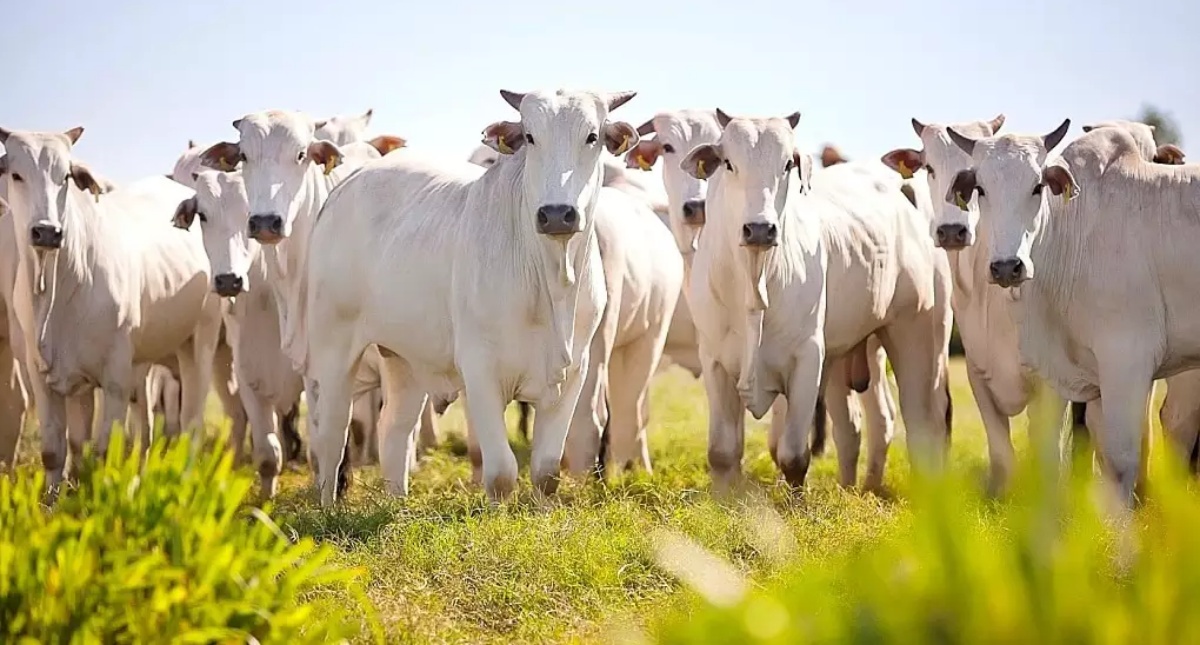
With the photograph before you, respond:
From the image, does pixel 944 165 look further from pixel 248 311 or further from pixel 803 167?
pixel 248 311

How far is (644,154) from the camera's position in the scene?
31.8ft

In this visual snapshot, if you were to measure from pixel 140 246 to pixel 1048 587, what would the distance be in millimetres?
8321

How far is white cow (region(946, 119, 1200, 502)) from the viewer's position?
7.49 meters

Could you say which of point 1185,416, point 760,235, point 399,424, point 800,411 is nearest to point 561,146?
point 760,235

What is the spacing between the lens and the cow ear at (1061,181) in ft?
24.6

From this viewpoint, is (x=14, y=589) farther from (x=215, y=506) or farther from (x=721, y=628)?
(x=721, y=628)

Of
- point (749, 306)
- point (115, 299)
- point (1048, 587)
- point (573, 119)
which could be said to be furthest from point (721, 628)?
point (115, 299)

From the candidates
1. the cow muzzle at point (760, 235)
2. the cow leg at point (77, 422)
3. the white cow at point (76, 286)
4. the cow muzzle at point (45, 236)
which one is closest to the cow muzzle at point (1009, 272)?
the cow muzzle at point (760, 235)

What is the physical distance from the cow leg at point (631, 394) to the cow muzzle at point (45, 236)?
11.8 ft

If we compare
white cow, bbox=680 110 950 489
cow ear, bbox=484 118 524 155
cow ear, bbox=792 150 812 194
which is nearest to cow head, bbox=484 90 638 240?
cow ear, bbox=484 118 524 155

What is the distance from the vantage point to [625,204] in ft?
31.7

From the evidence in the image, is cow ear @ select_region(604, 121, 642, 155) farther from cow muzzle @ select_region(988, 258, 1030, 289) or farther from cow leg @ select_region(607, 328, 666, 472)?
cow leg @ select_region(607, 328, 666, 472)

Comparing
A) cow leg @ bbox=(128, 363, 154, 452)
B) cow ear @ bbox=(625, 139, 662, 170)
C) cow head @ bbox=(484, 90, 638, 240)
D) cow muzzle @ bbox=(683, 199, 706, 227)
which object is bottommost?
cow leg @ bbox=(128, 363, 154, 452)

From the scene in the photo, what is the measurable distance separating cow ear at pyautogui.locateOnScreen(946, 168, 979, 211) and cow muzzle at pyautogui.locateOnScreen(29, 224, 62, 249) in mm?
5146
